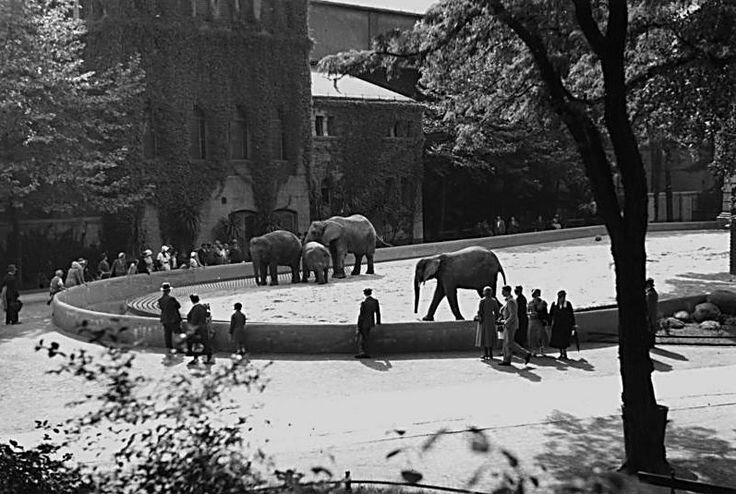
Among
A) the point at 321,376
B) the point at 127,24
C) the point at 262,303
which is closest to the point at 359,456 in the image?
the point at 321,376

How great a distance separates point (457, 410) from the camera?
538 inches

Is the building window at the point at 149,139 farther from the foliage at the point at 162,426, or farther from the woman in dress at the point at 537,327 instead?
the foliage at the point at 162,426

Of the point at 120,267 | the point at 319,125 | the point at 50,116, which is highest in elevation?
the point at 319,125

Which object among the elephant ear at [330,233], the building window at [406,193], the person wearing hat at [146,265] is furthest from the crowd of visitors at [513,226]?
the person wearing hat at [146,265]

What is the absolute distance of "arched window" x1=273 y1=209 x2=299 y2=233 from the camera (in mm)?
46469

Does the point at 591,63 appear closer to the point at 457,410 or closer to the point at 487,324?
the point at 487,324

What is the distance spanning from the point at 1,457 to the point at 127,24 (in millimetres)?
37441

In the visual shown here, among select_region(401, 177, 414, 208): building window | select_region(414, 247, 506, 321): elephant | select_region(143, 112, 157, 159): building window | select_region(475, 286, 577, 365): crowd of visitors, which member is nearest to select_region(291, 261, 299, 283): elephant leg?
select_region(414, 247, 506, 321): elephant

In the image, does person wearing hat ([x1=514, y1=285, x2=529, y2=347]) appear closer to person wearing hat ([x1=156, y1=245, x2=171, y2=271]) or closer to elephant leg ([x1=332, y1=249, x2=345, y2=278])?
elephant leg ([x1=332, y1=249, x2=345, y2=278])

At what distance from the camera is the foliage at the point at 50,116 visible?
31516 mm

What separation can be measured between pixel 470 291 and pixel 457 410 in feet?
49.7

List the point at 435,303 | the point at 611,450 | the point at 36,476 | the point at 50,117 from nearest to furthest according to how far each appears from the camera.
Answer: the point at 36,476 < the point at 611,450 < the point at 435,303 < the point at 50,117

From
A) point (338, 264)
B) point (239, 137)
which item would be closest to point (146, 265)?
point (338, 264)

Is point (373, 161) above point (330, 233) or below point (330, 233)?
above
